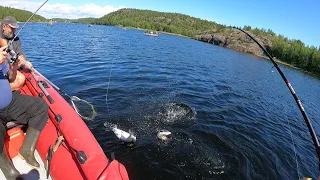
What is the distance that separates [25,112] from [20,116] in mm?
99

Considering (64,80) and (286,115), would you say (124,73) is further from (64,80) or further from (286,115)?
(286,115)

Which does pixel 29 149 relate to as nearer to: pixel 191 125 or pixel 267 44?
pixel 191 125

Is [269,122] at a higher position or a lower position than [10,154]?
lower

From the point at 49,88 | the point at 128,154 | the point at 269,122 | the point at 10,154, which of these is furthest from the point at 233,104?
the point at 10,154

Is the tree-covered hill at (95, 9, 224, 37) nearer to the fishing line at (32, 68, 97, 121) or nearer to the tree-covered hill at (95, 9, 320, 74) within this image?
the tree-covered hill at (95, 9, 320, 74)

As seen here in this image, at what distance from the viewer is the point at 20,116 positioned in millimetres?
3762

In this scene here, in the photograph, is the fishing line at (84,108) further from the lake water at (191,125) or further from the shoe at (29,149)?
the shoe at (29,149)

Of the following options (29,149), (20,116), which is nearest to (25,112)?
(20,116)

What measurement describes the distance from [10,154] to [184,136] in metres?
4.97

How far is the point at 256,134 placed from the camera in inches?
357

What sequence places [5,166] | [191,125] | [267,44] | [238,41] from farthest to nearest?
[238,41] → [267,44] → [191,125] → [5,166]

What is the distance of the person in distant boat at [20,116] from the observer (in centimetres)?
326

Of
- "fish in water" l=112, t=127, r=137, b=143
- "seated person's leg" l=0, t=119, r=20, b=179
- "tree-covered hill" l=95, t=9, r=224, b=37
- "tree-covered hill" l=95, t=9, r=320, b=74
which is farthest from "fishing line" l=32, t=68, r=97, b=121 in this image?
"tree-covered hill" l=95, t=9, r=224, b=37

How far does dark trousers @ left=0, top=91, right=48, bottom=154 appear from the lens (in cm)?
358
